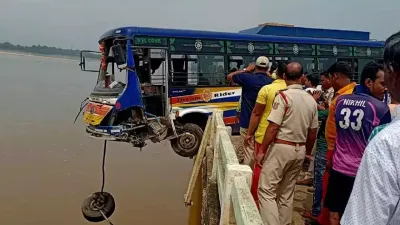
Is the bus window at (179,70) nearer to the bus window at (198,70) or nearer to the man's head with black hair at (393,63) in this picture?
the bus window at (198,70)

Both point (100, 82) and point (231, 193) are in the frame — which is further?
point (100, 82)

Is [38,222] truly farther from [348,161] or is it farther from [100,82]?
[348,161]

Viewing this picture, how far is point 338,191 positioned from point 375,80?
869 millimetres

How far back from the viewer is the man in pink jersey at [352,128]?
9.89 ft

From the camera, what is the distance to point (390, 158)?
1.22 metres

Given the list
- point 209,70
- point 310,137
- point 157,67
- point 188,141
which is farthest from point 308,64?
point 310,137

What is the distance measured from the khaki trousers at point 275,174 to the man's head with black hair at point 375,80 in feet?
3.04

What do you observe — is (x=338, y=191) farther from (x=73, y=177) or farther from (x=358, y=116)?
(x=73, y=177)

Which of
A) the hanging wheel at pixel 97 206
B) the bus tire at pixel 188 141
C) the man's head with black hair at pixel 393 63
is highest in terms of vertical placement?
the man's head with black hair at pixel 393 63


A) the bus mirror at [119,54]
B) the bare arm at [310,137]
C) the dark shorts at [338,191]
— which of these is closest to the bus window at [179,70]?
the bus mirror at [119,54]

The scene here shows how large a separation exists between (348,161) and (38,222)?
6.95 meters

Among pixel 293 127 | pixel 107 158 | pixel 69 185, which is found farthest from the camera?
pixel 107 158

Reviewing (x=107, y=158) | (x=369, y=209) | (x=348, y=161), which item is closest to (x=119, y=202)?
(x=107, y=158)

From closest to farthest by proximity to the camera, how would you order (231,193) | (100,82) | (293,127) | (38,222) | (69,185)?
1. (231,193)
2. (293,127)
3. (38,222)
4. (100,82)
5. (69,185)
